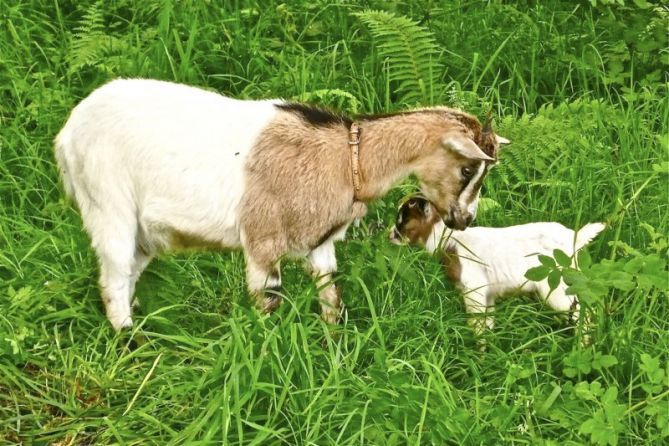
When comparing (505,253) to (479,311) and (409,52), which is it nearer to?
(479,311)

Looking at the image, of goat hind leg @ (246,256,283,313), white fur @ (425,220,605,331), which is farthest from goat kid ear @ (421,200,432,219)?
goat hind leg @ (246,256,283,313)

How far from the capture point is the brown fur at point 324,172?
480 centimetres

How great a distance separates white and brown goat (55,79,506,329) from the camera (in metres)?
4.82

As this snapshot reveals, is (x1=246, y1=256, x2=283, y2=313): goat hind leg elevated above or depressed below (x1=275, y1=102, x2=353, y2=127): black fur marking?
below

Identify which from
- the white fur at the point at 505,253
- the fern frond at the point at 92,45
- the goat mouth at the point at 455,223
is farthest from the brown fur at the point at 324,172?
the fern frond at the point at 92,45

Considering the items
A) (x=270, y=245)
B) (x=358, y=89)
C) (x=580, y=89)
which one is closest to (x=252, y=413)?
(x=270, y=245)

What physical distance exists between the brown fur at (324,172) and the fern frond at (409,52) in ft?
5.10

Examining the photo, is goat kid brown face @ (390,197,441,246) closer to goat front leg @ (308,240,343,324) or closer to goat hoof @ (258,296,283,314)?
goat front leg @ (308,240,343,324)

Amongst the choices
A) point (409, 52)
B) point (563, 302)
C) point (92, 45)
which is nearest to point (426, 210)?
point (563, 302)

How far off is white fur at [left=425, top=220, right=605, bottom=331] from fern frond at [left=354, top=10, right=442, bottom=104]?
1.17 m

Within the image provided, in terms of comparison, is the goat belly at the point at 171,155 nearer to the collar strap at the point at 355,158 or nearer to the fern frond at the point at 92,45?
Result: the collar strap at the point at 355,158

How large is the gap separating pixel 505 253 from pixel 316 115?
1155 mm

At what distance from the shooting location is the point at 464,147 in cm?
464

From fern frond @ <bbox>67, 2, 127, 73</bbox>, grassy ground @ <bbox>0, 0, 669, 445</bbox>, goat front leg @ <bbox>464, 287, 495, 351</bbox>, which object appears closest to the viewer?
grassy ground @ <bbox>0, 0, 669, 445</bbox>
